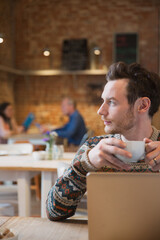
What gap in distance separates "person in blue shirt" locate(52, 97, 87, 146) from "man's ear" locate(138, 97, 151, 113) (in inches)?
158

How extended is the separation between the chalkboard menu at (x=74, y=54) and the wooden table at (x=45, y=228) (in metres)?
6.05

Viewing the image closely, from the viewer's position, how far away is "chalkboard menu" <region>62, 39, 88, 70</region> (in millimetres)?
7230

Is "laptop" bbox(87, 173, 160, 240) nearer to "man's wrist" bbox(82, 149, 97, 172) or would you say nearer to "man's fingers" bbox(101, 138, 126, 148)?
"man's fingers" bbox(101, 138, 126, 148)

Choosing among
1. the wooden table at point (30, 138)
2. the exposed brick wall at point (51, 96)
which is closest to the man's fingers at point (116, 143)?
the wooden table at point (30, 138)

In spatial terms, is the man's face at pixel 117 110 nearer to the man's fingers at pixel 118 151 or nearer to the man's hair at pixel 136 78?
the man's hair at pixel 136 78

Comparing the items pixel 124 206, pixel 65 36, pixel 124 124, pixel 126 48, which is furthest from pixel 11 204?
pixel 65 36

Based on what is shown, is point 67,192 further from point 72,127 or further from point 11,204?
point 72,127

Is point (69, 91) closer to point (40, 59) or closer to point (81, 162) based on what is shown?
point (40, 59)

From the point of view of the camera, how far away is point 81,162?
125 cm

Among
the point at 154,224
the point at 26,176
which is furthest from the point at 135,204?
the point at 26,176

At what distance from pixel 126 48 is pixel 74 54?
104 cm

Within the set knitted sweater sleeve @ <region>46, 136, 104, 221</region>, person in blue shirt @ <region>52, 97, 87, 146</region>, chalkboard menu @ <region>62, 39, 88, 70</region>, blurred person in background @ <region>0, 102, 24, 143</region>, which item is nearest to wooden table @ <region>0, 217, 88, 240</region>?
knitted sweater sleeve @ <region>46, 136, 104, 221</region>

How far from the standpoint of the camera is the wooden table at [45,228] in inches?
46.0

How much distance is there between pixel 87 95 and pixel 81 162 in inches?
248
